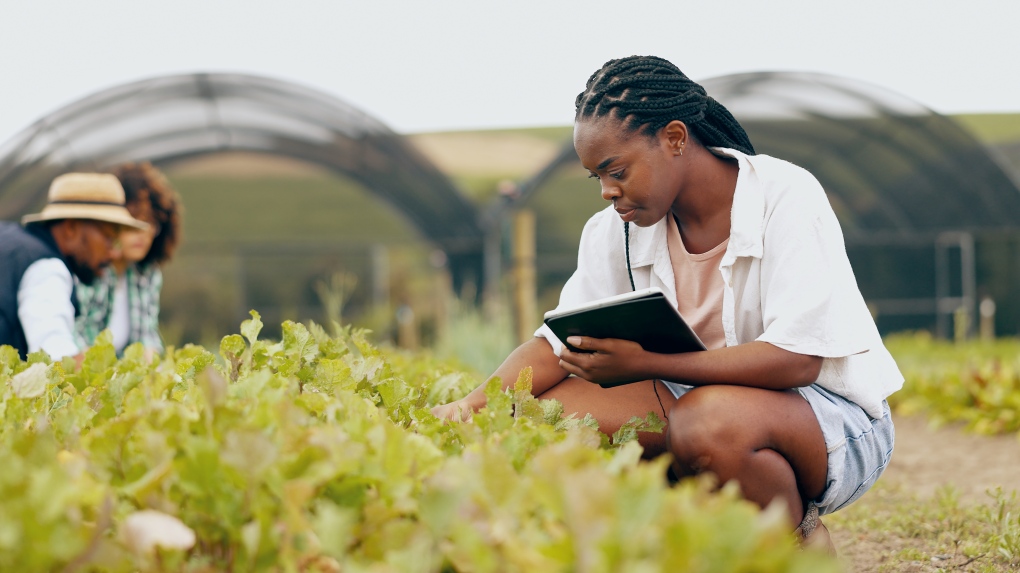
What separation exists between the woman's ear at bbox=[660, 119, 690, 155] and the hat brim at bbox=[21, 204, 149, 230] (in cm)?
272

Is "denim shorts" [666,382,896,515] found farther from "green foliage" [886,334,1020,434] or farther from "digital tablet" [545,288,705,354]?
"green foliage" [886,334,1020,434]

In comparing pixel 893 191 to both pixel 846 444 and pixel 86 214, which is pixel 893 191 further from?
pixel 846 444

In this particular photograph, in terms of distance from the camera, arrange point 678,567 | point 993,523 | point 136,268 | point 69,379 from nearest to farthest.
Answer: point 678,567, point 69,379, point 993,523, point 136,268

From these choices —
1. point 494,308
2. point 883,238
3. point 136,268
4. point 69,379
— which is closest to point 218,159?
point 494,308

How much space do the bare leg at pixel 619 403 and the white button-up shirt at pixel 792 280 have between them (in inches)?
5.2

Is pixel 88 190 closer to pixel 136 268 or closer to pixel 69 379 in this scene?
pixel 136 268

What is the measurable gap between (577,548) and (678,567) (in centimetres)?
10

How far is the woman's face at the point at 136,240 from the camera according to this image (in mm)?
4471

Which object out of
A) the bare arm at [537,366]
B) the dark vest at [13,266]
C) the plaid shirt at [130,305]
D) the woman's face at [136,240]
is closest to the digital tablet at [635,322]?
the bare arm at [537,366]

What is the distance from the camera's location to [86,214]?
403 cm

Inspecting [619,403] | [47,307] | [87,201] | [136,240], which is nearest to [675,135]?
[619,403]

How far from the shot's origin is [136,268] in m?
4.89

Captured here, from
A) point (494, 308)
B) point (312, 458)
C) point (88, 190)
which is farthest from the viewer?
point (494, 308)

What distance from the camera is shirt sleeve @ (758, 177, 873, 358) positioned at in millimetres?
2105
